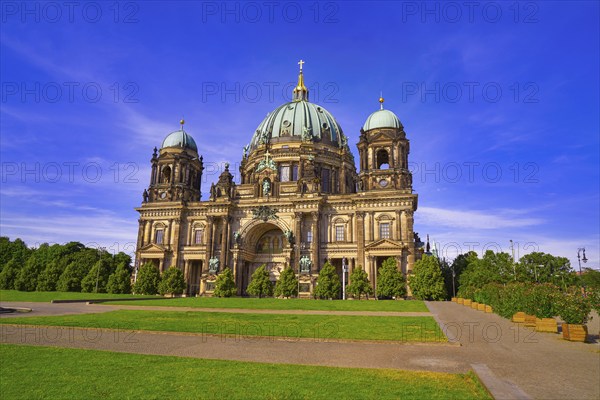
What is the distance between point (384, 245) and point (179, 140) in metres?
42.2

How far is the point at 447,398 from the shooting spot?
8086 millimetres

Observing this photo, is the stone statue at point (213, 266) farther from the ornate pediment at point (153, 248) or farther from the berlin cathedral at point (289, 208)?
the ornate pediment at point (153, 248)

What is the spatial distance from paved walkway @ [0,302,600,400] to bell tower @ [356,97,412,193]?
144 ft

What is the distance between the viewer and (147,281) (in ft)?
199

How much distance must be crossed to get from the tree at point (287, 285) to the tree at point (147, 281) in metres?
19.6

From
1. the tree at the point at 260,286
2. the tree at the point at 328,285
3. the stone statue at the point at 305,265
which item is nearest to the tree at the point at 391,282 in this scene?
the tree at the point at 328,285

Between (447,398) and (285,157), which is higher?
(285,157)

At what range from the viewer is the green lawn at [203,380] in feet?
27.2

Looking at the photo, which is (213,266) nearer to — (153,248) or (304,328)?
(153,248)

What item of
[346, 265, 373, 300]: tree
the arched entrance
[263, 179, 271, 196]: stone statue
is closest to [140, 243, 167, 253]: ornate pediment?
the arched entrance

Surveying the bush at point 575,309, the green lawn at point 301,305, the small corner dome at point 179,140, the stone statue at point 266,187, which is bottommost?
the green lawn at point 301,305

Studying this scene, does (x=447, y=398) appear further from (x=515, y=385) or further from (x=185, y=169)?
(x=185, y=169)

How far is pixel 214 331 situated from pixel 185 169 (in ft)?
194

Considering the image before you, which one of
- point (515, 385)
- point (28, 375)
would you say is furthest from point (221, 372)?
point (515, 385)
